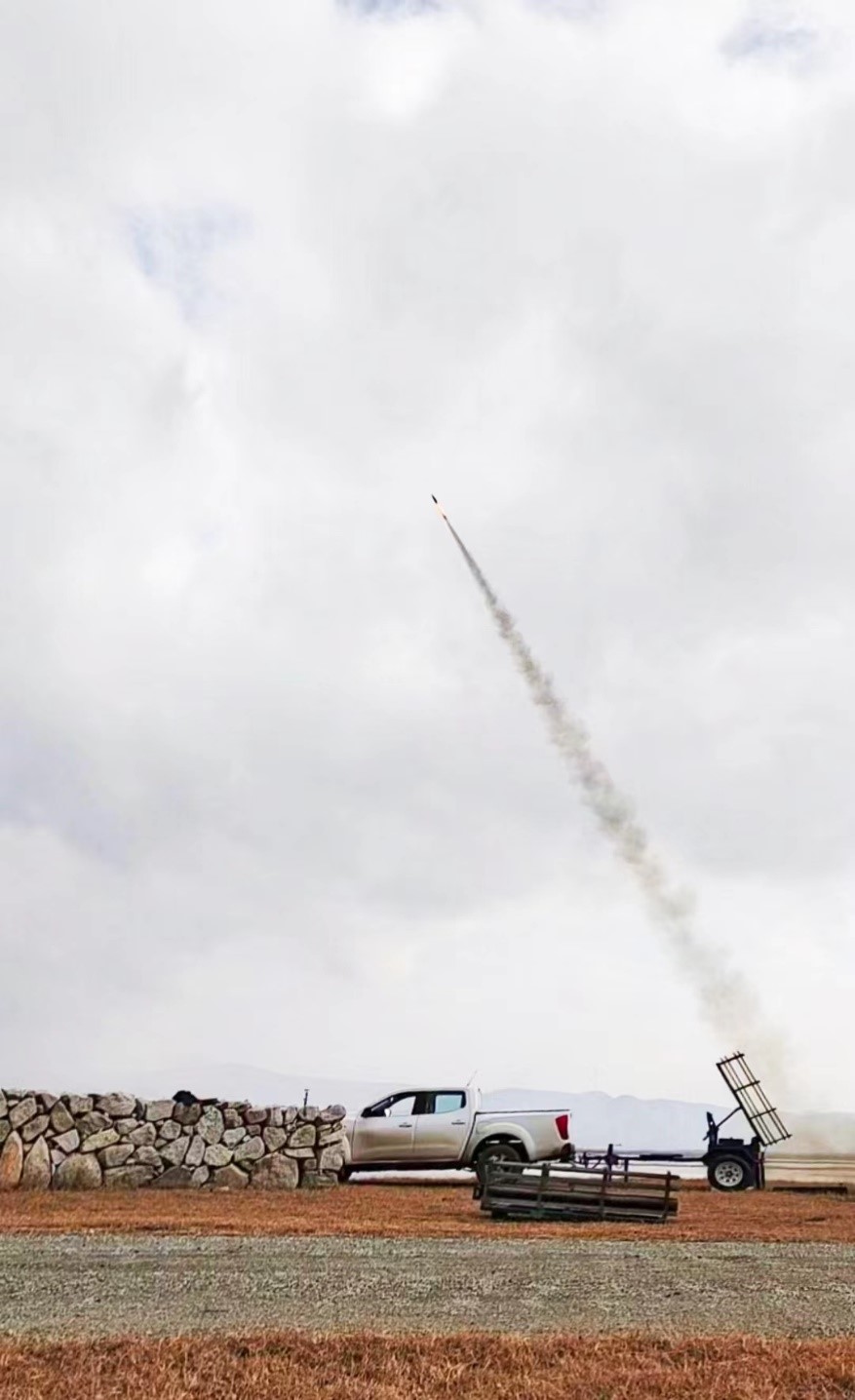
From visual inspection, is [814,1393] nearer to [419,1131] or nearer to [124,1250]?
[124,1250]

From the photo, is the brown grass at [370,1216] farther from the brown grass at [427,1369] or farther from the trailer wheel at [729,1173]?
the brown grass at [427,1369]

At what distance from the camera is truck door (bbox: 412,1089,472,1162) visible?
81.9ft

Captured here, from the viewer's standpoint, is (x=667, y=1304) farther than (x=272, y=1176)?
No

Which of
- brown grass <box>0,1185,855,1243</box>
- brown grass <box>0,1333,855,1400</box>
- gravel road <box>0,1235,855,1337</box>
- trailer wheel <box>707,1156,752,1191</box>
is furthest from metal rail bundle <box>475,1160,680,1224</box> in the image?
trailer wheel <box>707,1156,752,1191</box>

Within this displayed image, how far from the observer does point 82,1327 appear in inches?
350

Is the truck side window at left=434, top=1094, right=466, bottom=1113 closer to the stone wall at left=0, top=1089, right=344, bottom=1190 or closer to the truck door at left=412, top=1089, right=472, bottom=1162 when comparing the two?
the truck door at left=412, top=1089, right=472, bottom=1162

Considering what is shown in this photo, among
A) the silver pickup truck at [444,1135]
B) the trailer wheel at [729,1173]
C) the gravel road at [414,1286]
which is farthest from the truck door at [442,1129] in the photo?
the gravel road at [414,1286]

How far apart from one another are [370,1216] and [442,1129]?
795 cm

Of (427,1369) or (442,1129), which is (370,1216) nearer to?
(442,1129)

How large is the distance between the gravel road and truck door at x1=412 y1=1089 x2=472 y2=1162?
36.5 feet

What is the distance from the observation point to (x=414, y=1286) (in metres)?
10.8

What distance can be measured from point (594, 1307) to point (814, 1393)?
8.82ft

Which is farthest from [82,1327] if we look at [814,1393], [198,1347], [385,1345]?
[814,1393]

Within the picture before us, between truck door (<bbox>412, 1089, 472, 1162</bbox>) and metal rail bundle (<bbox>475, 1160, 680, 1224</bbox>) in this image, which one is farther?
truck door (<bbox>412, 1089, 472, 1162</bbox>)
